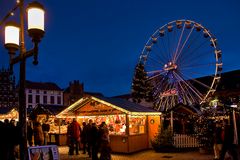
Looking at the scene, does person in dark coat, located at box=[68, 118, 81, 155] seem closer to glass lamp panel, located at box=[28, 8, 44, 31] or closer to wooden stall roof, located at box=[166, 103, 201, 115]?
wooden stall roof, located at box=[166, 103, 201, 115]

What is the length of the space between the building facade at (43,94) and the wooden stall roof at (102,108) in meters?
52.8

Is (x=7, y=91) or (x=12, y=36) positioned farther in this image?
(x=7, y=91)

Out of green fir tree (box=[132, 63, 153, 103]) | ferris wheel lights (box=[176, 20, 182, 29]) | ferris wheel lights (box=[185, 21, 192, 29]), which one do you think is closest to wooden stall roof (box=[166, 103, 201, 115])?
ferris wheel lights (box=[185, 21, 192, 29])

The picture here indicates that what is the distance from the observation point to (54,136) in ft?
76.5

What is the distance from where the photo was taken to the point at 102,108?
19.2 m

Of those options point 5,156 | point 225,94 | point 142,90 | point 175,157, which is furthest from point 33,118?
point 225,94

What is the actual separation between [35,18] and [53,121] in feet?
61.2

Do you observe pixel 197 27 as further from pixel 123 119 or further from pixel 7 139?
pixel 7 139

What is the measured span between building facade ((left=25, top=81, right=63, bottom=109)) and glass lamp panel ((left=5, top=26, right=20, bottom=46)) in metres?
66.8

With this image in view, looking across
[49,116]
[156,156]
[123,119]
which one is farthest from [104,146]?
[49,116]

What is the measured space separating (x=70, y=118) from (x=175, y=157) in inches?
396

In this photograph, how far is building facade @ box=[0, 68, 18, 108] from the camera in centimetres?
6247

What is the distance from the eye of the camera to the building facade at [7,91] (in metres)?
62.5

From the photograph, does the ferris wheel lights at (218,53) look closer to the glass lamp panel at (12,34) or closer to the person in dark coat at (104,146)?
the person in dark coat at (104,146)
